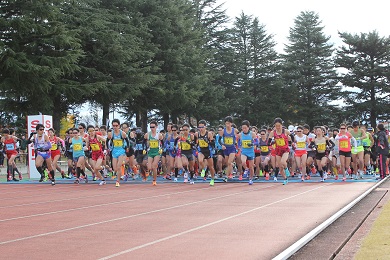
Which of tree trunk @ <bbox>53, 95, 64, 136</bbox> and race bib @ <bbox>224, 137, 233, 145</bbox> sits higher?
tree trunk @ <bbox>53, 95, 64, 136</bbox>

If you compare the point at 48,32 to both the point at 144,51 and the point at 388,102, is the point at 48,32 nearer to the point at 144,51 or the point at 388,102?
the point at 144,51

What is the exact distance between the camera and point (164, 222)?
10117 mm

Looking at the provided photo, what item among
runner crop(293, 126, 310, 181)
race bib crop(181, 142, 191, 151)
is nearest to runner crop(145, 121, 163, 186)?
race bib crop(181, 142, 191, 151)

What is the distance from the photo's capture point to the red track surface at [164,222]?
7551 millimetres

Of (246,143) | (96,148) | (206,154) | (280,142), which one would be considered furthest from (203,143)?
(96,148)

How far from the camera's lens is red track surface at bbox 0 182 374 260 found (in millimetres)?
7551

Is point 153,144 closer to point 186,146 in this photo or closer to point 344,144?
point 186,146

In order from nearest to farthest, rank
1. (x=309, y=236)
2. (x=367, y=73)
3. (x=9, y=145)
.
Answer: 1. (x=309, y=236)
2. (x=9, y=145)
3. (x=367, y=73)

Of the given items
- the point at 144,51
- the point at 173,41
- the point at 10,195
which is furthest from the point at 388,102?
the point at 10,195

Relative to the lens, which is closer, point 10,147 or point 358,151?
point 358,151

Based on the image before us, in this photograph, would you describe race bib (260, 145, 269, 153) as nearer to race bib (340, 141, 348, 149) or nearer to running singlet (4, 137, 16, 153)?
race bib (340, 141, 348, 149)

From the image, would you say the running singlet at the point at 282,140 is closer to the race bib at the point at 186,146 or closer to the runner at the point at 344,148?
the runner at the point at 344,148

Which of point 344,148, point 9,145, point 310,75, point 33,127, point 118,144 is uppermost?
point 310,75

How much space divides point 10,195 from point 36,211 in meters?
5.31
